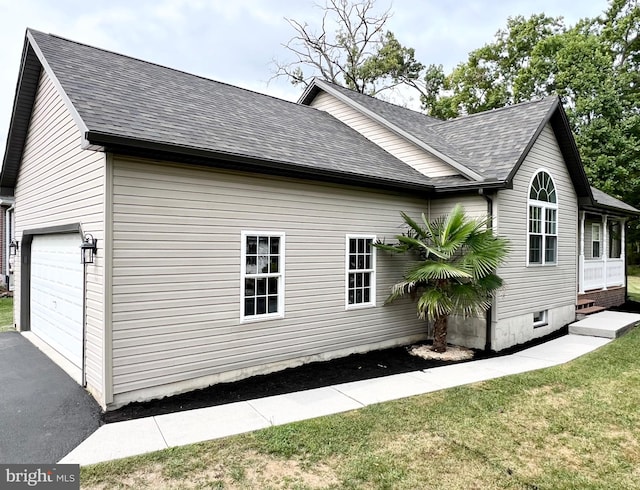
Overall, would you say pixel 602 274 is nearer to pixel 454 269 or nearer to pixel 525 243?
pixel 525 243

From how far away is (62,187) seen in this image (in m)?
6.75

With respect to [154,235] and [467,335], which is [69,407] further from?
[467,335]

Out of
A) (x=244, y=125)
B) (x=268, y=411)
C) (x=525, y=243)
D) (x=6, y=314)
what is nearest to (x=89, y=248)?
(x=268, y=411)

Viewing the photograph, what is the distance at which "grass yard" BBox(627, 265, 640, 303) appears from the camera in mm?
17025

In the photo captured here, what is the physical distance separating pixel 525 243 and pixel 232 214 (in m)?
6.58

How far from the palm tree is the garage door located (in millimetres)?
5309

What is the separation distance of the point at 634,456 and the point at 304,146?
21.4 ft

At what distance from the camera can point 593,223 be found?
560 inches

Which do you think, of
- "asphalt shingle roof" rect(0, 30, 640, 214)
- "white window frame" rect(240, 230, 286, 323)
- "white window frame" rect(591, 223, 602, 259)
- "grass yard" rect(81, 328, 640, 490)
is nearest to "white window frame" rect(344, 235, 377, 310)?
"asphalt shingle roof" rect(0, 30, 640, 214)

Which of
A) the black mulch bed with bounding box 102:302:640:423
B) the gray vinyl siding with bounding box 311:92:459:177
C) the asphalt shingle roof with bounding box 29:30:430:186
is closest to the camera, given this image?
the black mulch bed with bounding box 102:302:640:423

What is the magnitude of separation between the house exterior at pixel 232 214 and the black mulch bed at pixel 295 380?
0.18 meters

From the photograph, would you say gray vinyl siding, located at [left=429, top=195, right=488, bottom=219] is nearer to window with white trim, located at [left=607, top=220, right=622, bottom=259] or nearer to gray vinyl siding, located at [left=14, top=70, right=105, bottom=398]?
gray vinyl siding, located at [left=14, top=70, right=105, bottom=398]

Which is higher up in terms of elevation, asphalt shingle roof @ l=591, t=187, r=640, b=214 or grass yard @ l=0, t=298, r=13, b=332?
asphalt shingle roof @ l=591, t=187, r=640, b=214

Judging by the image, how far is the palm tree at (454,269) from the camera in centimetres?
737
